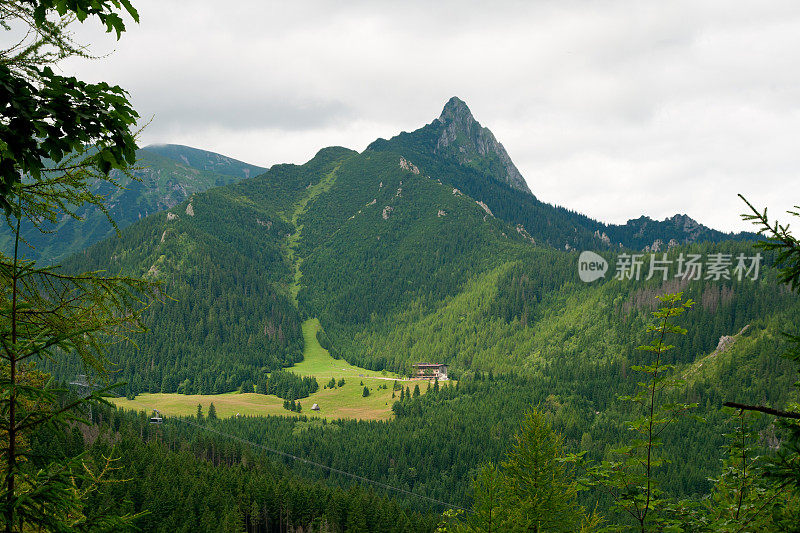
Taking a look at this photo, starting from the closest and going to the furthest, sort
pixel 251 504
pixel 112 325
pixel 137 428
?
pixel 112 325 < pixel 251 504 < pixel 137 428

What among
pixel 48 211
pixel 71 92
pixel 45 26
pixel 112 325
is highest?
pixel 45 26

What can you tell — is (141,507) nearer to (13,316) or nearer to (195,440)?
(195,440)

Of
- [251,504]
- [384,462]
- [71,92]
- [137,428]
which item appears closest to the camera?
[71,92]

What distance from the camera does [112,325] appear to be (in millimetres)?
11945

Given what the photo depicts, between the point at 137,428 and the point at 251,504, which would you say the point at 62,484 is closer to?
the point at 251,504

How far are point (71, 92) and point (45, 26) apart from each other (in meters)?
2.37

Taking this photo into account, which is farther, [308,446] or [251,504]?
[308,446]

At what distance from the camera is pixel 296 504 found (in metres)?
110

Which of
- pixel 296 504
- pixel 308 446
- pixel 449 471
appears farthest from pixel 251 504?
pixel 449 471

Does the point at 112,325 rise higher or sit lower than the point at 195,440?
higher

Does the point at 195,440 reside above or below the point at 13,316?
below

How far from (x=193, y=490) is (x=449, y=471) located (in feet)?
368

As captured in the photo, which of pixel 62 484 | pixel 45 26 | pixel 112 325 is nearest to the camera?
pixel 62 484

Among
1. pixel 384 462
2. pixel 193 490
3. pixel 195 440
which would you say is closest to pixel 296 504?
pixel 193 490
